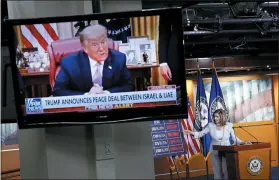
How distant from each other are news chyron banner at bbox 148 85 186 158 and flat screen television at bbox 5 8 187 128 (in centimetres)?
701

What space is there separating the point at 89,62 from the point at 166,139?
23.9ft

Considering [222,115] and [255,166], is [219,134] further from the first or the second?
[255,166]

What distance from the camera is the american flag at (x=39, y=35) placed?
274 cm

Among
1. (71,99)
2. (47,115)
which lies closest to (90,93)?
(71,99)

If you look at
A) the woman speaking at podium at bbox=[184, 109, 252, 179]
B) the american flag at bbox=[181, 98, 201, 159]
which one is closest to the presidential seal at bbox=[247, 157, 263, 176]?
the woman speaking at podium at bbox=[184, 109, 252, 179]

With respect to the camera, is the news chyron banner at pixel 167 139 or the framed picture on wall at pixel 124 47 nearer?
the framed picture on wall at pixel 124 47

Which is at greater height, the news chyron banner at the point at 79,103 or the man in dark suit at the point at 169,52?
the man in dark suit at the point at 169,52

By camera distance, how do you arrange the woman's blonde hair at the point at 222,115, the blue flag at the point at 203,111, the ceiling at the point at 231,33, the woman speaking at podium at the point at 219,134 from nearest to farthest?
the ceiling at the point at 231,33
the woman speaking at podium at the point at 219,134
the woman's blonde hair at the point at 222,115
the blue flag at the point at 203,111

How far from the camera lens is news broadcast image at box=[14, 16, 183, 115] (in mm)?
2766

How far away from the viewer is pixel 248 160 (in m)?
9.08

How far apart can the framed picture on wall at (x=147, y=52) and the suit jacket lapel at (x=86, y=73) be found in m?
0.33

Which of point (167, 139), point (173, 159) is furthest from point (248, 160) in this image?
point (173, 159)

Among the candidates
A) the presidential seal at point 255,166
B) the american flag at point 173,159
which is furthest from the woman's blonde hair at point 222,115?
the american flag at point 173,159

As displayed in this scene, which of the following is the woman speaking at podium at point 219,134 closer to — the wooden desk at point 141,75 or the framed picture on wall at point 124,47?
the wooden desk at point 141,75
